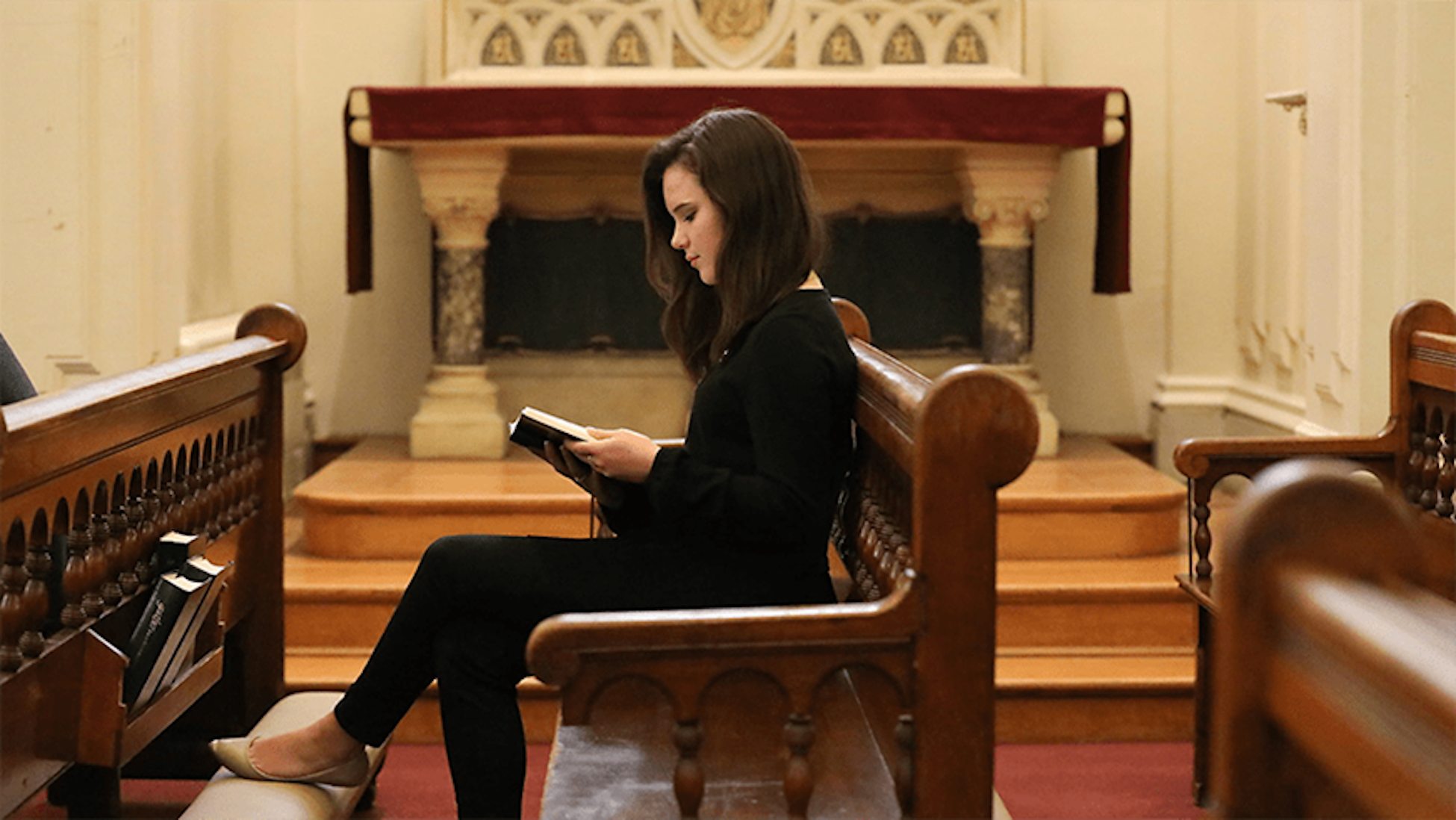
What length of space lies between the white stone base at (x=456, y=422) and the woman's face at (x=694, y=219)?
3508 mm

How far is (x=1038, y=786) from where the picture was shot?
4035 mm

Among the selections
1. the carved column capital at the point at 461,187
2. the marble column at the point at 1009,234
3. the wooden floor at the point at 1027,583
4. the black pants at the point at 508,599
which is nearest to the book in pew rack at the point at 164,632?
the black pants at the point at 508,599

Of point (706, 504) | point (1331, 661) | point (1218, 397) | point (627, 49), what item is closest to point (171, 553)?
point (706, 504)

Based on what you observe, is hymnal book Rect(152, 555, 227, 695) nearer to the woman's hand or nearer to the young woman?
the young woman

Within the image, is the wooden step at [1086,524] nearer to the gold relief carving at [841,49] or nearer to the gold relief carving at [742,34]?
the gold relief carving at [742,34]

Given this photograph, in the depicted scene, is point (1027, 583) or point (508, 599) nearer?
point (508, 599)

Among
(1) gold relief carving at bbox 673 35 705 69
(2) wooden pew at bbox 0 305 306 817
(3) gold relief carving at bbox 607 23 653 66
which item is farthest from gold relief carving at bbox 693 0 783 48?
(2) wooden pew at bbox 0 305 306 817

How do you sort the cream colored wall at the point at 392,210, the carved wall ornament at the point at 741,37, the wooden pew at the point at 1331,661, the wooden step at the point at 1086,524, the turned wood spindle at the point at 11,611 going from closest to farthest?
the wooden pew at the point at 1331,661, the turned wood spindle at the point at 11,611, the wooden step at the point at 1086,524, the cream colored wall at the point at 392,210, the carved wall ornament at the point at 741,37

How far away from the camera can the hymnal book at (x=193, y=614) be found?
2.95 metres

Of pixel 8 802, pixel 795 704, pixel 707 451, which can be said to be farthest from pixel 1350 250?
pixel 8 802

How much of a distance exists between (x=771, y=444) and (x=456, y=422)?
12.7 ft

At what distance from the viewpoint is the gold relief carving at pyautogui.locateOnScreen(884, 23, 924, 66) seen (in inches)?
254

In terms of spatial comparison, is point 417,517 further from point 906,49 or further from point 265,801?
point 906,49

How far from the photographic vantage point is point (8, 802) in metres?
2.24
